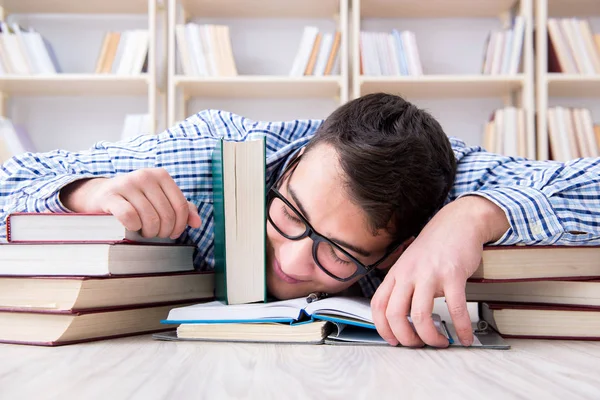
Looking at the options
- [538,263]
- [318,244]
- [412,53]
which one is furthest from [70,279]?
[412,53]

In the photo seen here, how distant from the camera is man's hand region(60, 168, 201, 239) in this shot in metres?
0.72

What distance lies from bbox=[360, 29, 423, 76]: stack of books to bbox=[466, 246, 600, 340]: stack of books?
1.91 metres

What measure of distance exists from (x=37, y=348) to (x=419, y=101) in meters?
2.44

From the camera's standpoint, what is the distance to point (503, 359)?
0.59 metres

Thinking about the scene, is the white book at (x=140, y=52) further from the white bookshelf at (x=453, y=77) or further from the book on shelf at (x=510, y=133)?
the book on shelf at (x=510, y=133)

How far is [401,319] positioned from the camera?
0.66 m

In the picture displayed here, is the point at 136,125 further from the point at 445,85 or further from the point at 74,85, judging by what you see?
the point at 445,85

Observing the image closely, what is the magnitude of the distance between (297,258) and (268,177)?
0.28 metres

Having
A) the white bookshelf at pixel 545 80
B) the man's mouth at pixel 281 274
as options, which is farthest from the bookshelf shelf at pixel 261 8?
the man's mouth at pixel 281 274

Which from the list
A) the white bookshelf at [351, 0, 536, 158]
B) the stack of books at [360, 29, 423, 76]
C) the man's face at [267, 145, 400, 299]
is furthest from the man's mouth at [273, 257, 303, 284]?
the stack of books at [360, 29, 423, 76]

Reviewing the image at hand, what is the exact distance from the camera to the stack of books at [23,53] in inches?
102

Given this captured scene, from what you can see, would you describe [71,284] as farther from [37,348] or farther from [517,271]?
[517,271]

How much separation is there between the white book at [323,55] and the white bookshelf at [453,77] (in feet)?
0.37

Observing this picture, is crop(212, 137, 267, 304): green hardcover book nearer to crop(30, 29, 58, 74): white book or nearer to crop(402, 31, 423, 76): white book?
crop(402, 31, 423, 76): white book
